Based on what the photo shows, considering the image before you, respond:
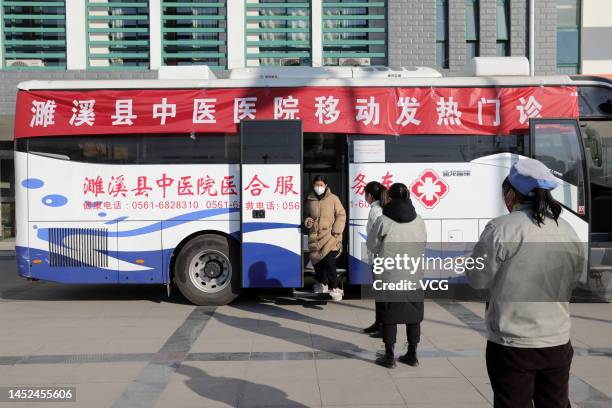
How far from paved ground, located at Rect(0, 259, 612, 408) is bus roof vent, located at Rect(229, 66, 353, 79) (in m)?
3.49

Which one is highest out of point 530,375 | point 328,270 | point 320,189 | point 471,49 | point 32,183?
point 471,49

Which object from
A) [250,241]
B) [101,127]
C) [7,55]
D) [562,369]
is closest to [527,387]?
[562,369]

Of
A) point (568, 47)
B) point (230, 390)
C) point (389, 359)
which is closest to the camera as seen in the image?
point (230, 390)

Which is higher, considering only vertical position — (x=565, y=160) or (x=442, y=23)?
(x=442, y=23)

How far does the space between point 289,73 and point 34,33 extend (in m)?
9.88

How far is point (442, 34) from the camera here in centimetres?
1605

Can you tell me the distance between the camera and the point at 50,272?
8.68 meters

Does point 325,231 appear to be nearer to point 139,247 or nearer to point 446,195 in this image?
point 446,195

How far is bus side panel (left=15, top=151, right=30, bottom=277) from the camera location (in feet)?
28.3

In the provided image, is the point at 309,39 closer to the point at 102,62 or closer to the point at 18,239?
the point at 102,62

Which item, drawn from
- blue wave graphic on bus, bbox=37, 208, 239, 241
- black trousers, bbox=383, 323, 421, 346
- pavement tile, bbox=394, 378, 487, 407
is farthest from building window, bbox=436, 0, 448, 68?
pavement tile, bbox=394, 378, 487, 407

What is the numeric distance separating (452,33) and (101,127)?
10.6m

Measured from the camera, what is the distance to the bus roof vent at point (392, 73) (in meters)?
9.16

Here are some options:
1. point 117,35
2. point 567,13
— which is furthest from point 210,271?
point 567,13
